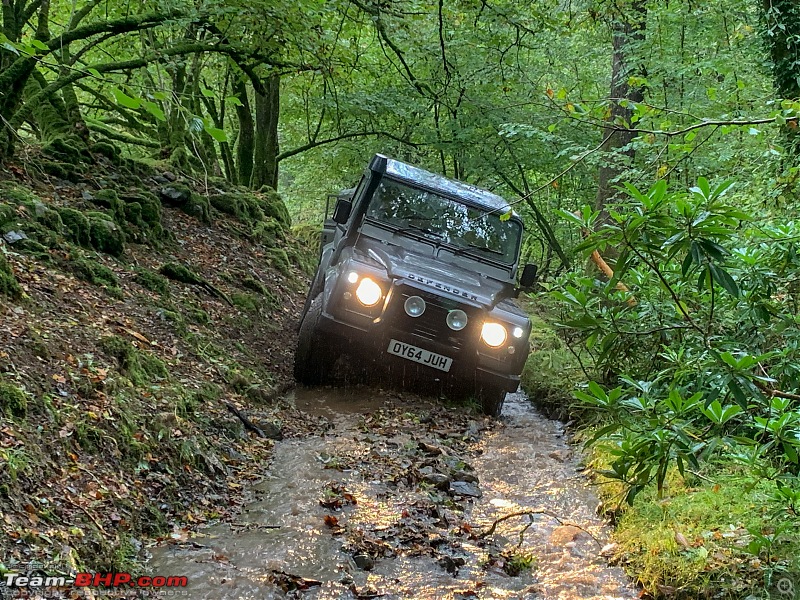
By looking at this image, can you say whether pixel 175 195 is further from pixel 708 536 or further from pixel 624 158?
pixel 708 536

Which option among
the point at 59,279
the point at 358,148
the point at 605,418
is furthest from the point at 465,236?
the point at 358,148

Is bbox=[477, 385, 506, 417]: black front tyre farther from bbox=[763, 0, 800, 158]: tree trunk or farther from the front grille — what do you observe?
bbox=[763, 0, 800, 158]: tree trunk

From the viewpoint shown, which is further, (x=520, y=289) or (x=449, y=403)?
(x=520, y=289)

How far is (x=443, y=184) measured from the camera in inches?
266

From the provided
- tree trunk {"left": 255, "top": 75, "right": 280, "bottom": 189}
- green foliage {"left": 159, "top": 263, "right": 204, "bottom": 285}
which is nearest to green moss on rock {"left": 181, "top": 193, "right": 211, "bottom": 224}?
green foliage {"left": 159, "top": 263, "right": 204, "bottom": 285}

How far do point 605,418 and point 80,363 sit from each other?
4185mm

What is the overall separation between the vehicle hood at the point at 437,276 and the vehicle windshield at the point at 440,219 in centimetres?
31

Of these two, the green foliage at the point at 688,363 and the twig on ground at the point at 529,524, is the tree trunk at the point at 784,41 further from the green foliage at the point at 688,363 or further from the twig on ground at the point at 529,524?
the twig on ground at the point at 529,524

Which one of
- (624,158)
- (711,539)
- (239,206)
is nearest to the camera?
(711,539)

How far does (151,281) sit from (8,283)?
202cm

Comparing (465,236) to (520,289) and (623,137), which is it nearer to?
(520,289)

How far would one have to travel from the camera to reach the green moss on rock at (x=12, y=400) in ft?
9.73

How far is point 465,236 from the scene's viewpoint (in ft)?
21.6

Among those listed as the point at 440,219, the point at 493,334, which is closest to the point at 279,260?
the point at 440,219
